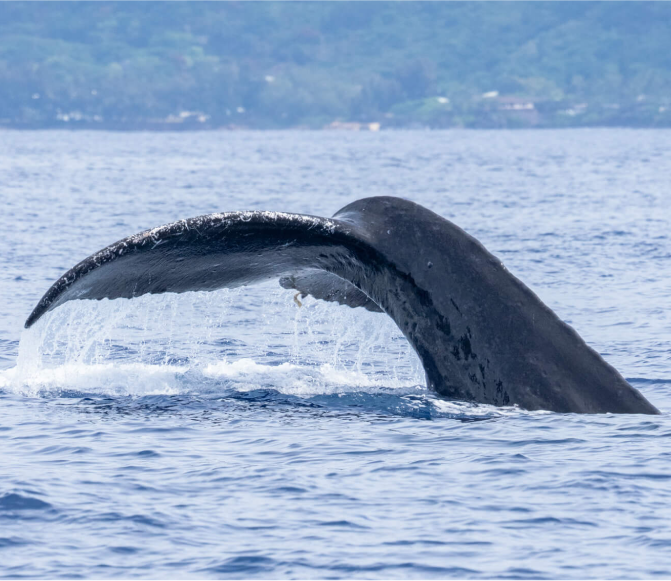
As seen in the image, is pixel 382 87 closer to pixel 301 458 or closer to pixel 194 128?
pixel 194 128

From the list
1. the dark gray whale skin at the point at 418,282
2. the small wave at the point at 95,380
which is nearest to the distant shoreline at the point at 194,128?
the small wave at the point at 95,380

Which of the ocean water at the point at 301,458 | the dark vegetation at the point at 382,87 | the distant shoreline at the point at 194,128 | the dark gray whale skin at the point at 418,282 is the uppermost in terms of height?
the dark vegetation at the point at 382,87

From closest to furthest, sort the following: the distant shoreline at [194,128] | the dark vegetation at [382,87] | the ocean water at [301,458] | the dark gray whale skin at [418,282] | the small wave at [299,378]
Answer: the ocean water at [301,458]
the dark gray whale skin at [418,282]
the small wave at [299,378]
the distant shoreline at [194,128]
the dark vegetation at [382,87]

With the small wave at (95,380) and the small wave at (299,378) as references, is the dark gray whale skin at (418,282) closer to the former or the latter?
the small wave at (299,378)

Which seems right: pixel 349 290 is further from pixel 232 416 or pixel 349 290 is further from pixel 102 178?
pixel 102 178

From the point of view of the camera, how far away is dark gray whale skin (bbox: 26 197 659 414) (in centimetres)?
871

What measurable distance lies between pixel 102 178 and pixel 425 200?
62.4 ft

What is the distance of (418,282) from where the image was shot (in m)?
9.14

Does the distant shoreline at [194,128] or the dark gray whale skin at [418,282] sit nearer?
the dark gray whale skin at [418,282]

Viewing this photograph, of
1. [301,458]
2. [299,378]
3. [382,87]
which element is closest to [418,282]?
[301,458]

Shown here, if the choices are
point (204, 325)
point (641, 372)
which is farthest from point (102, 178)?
point (641, 372)

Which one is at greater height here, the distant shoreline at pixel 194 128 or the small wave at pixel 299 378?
the distant shoreline at pixel 194 128

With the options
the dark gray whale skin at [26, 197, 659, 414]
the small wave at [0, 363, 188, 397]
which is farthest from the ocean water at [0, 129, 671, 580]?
the dark gray whale skin at [26, 197, 659, 414]

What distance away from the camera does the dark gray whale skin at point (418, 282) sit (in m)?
8.71
